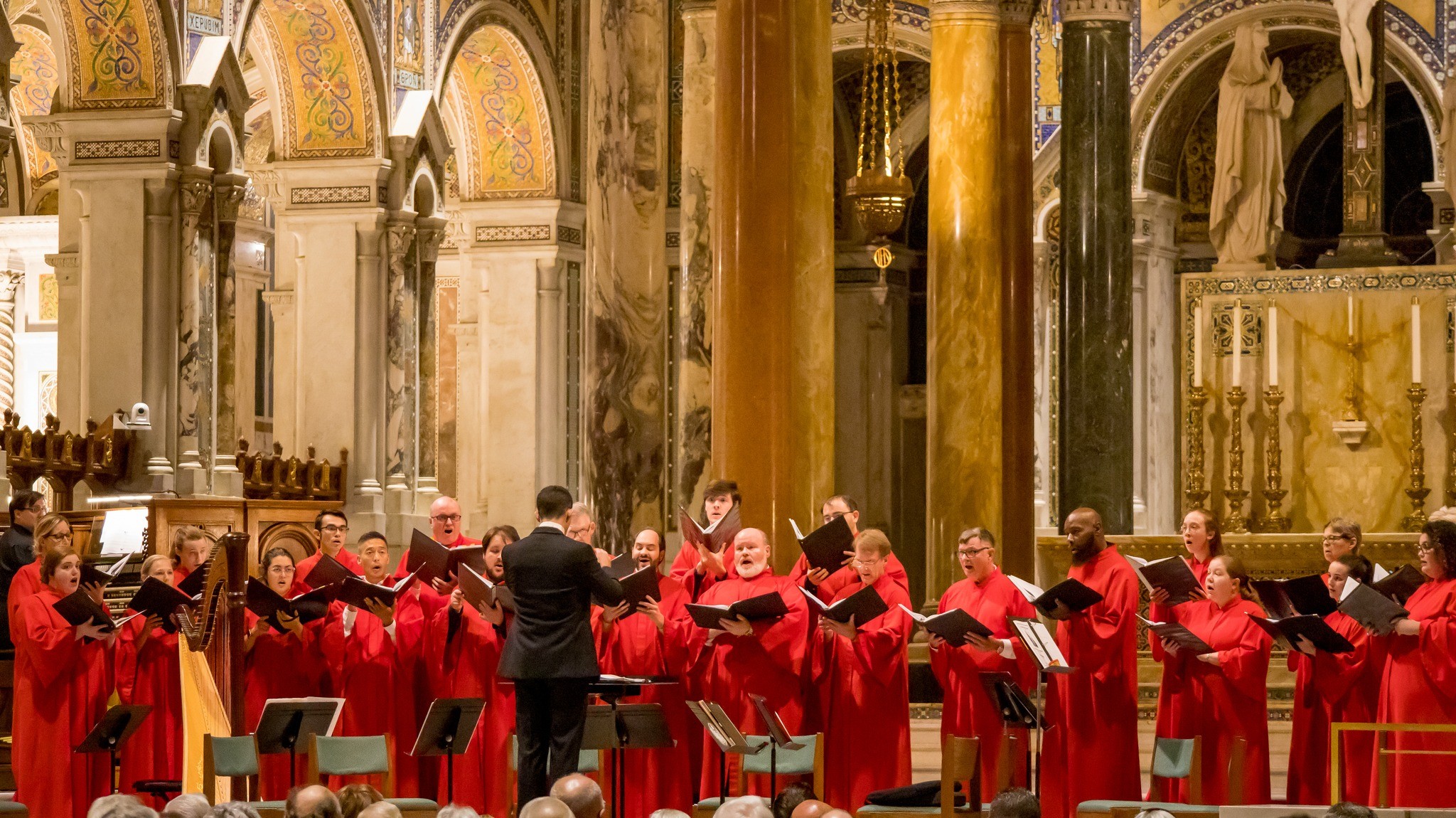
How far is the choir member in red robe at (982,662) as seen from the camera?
357 inches

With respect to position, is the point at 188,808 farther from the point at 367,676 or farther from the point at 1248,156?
the point at 1248,156

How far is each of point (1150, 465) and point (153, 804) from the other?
40.5ft

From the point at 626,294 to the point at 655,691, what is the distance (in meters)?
2.43

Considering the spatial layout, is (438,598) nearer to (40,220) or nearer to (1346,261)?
(1346,261)

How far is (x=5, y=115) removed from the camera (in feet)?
44.4

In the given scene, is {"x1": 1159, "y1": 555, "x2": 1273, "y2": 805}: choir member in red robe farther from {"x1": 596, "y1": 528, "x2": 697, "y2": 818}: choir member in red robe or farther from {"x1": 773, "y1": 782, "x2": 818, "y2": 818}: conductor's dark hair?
{"x1": 773, "y1": 782, "x2": 818, "y2": 818}: conductor's dark hair

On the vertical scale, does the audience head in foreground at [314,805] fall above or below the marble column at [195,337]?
below

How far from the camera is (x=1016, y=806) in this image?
509cm

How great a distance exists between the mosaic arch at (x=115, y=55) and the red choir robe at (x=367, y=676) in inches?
311

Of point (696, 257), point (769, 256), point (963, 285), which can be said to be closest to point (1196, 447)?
point (963, 285)

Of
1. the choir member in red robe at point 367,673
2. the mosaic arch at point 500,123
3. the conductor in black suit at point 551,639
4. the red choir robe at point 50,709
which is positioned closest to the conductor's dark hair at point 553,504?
the conductor in black suit at point 551,639

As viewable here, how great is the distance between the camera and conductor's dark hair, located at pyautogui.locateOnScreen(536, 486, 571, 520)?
7.69 meters

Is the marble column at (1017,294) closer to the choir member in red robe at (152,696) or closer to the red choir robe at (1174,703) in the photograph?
the red choir robe at (1174,703)

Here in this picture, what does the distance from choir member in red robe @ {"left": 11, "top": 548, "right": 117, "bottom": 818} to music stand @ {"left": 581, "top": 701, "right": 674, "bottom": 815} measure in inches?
95.7
